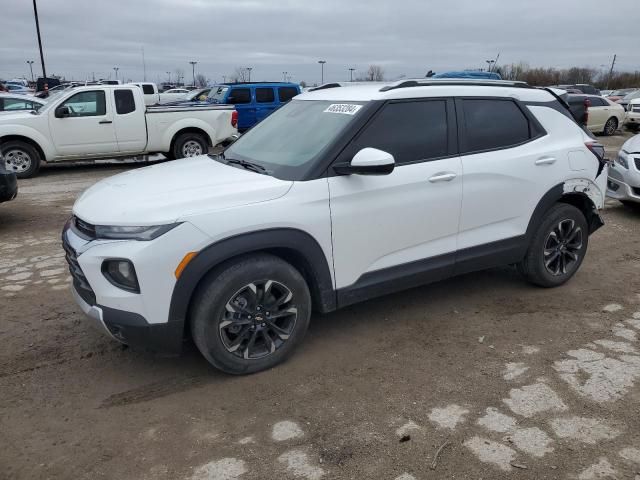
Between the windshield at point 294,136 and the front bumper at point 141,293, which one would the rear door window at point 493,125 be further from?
the front bumper at point 141,293

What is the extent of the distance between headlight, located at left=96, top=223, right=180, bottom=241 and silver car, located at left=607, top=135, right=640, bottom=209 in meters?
6.76

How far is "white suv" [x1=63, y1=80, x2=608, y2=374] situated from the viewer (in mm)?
3010

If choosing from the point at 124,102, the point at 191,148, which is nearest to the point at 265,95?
the point at 191,148

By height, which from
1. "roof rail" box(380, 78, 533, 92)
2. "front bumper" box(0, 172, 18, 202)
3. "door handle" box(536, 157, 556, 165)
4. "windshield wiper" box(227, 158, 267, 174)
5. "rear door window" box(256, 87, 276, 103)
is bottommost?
"front bumper" box(0, 172, 18, 202)

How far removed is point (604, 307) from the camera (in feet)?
14.6

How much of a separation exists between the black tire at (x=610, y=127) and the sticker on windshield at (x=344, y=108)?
59.5ft

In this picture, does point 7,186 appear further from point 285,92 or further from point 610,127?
point 610,127

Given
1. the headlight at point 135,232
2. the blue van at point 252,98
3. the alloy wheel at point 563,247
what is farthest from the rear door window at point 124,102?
the alloy wheel at point 563,247

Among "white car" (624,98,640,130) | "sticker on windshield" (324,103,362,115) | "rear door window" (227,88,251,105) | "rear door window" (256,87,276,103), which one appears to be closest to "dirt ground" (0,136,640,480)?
"sticker on windshield" (324,103,362,115)

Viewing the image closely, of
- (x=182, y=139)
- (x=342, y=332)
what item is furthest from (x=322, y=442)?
(x=182, y=139)

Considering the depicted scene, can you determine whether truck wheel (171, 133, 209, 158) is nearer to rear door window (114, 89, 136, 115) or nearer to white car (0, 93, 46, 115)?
rear door window (114, 89, 136, 115)

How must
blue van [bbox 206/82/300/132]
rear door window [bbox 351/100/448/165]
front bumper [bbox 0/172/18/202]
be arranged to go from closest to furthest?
rear door window [bbox 351/100/448/165], front bumper [bbox 0/172/18/202], blue van [bbox 206/82/300/132]

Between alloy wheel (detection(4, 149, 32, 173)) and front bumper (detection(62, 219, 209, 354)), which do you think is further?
alloy wheel (detection(4, 149, 32, 173))

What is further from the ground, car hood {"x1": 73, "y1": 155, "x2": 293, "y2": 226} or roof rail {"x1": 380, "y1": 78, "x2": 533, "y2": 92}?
roof rail {"x1": 380, "y1": 78, "x2": 533, "y2": 92}
